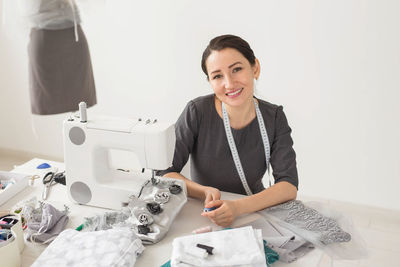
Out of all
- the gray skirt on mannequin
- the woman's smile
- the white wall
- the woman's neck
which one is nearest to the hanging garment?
the gray skirt on mannequin

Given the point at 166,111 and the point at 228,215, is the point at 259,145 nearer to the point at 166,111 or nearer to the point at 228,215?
the point at 228,215

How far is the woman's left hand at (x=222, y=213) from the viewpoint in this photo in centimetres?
150

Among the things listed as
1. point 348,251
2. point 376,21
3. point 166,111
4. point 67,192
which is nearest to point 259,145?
point 348,251

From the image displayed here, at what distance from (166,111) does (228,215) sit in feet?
6.31

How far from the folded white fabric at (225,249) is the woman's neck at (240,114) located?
0.64 meters

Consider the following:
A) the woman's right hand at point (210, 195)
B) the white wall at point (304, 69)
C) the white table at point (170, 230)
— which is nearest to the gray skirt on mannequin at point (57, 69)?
the white table at point (170, 230)

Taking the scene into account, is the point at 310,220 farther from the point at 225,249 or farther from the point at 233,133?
the point at 233,133

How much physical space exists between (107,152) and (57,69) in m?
0.78

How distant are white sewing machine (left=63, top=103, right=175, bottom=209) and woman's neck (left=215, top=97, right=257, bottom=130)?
40 centimetres

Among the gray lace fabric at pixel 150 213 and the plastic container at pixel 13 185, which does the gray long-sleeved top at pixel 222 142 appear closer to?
the gray lace fabric at pixel 150 213

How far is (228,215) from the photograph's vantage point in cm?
151

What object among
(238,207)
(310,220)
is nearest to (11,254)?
(238,207)

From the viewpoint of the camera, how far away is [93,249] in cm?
129

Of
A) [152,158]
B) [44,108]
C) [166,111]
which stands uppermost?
[44,108]
